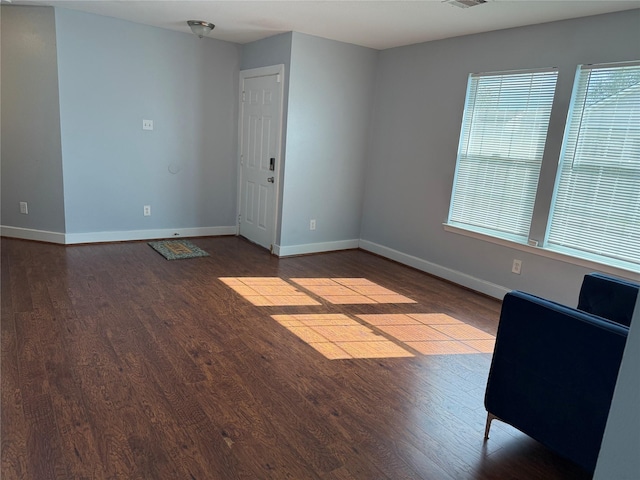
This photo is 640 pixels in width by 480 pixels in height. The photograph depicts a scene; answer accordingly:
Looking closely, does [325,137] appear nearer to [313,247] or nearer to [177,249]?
[313,247]

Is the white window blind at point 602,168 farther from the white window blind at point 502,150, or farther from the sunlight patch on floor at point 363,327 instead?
the sunlight patch on floor at point 363,327

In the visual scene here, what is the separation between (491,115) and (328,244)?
2302mm

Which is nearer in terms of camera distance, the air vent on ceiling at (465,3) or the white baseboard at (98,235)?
the air vent on ceiling at (465,3)

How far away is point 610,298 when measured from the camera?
7.25ft

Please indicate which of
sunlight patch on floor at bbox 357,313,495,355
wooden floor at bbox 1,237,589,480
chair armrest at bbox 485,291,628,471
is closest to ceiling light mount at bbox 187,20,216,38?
wooden floor at bbox 1,237,589,480

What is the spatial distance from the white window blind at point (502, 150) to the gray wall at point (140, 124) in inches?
111

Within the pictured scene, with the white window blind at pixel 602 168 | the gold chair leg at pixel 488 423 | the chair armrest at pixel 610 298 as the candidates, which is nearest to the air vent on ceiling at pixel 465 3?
the white window blind at pixel 602 168

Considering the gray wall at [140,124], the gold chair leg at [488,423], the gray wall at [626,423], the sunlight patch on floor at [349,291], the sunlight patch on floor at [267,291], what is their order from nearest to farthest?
1. the gray wall at [626,423]
2. the gold chair leg at [488,423]
3. the sunlight patch on floor at [267,291]
4. the sunlight patch on floor at [349,291]
5. the gray wall at [140,124]

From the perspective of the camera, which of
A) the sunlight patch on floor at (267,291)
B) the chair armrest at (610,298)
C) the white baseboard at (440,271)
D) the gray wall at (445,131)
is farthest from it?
the white baseboard at (440,271)

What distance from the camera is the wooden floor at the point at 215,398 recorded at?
1.82 meters

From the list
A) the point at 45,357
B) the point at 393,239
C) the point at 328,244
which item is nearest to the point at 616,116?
the point at 393,239

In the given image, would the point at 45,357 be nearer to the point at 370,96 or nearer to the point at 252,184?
the point at 252,184

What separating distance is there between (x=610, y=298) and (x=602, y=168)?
150cm

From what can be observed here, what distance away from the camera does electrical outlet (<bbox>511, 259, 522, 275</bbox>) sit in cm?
383
